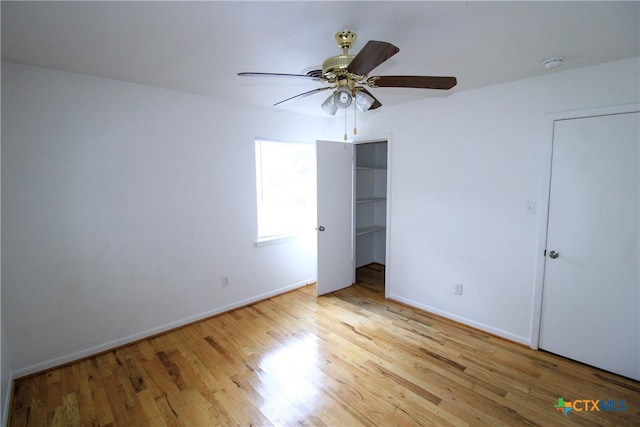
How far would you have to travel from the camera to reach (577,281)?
7.99ft

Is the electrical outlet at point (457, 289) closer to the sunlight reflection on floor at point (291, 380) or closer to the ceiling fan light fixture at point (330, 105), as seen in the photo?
the sunlight reflection on floor at point (291, 380)

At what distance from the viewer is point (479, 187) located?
289 cm

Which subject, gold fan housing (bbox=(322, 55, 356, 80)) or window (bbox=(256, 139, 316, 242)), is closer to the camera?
gold fan housing (bbox=(322, 55, 356, 80))

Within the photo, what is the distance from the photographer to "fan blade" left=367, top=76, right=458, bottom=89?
67.3 inches

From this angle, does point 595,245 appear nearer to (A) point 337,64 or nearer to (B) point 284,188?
(A) point 337,64

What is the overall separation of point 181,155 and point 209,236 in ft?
2.90

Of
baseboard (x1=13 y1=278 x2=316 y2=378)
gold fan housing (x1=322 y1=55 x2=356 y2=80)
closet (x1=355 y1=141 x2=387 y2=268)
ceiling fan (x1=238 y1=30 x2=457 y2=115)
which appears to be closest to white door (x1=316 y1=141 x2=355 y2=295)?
baseboard (x1=13 y1=278 x2=316 y2=378)

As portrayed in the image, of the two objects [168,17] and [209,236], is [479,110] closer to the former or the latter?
[168,17]

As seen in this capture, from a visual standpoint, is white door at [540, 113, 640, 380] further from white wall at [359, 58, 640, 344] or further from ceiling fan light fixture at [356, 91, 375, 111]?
ceiling fan light fixture at [356, 91, 375, 111]

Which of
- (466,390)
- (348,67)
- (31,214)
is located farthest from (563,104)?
(31,214)

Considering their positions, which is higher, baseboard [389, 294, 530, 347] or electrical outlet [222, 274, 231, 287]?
electrical outlet [222, 274, 231, 287]

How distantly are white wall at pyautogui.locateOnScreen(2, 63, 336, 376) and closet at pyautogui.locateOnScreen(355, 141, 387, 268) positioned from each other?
7.12ft

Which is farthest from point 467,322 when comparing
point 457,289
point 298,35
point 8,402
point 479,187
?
point 8,402

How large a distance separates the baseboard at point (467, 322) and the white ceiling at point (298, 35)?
7.63ft
